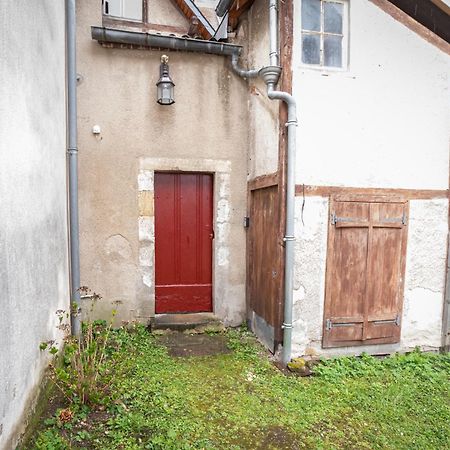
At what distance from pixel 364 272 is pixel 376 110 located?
2.10 metres

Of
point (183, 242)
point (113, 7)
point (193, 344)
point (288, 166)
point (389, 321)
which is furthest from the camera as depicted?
point (113, 7)

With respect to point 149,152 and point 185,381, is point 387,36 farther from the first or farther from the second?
point 185,381

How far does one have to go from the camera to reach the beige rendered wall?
5.10 metres

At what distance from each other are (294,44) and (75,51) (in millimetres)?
2904

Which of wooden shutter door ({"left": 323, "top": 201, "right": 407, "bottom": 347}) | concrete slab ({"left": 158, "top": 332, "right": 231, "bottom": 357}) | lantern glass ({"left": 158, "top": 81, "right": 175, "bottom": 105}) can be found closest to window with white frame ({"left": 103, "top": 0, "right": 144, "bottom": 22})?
lantern glass ({"left": 158, "top": 81, "right": 175, "bottom": 105})

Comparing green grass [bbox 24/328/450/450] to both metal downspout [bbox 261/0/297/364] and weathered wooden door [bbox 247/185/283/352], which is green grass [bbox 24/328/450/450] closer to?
weathered wooden door [bbox 247/185/283/352]

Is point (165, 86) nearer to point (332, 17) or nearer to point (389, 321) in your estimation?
point (332, 17)

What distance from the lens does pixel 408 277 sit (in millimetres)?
4781

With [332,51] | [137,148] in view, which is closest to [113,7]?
[137,148]

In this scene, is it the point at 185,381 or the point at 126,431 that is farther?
the point at 185,381

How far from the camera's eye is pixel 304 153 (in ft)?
14.3

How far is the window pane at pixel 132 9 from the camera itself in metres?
6.01

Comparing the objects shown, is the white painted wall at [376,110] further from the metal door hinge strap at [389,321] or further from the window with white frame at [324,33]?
the metal door hinge strap at [389,321]

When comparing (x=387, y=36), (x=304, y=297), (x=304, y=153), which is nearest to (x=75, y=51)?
(x=304, y=153)
